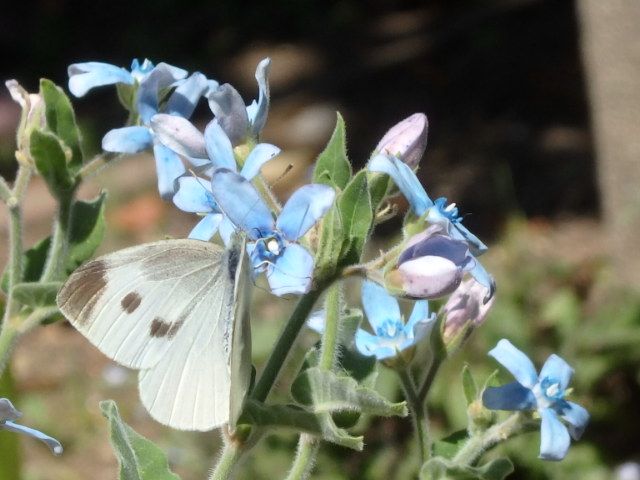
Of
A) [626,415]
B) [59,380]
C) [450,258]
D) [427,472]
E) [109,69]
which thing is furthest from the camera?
[59,380]

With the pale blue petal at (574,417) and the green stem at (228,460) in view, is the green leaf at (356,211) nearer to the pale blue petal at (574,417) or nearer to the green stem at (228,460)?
the green stem at (228,460)

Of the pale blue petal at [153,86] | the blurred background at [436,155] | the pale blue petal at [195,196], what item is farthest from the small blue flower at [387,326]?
the blurred background at [436,155]

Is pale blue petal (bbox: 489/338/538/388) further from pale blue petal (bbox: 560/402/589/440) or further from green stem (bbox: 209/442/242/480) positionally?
green stem (bbox: 209/442/242/480)

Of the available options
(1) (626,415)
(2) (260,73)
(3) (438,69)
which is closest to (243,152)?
(2) (260,73)

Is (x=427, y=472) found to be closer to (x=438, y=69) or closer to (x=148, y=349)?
(x=148, y=349)

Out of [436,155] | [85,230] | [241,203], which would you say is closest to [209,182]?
[241,203]
